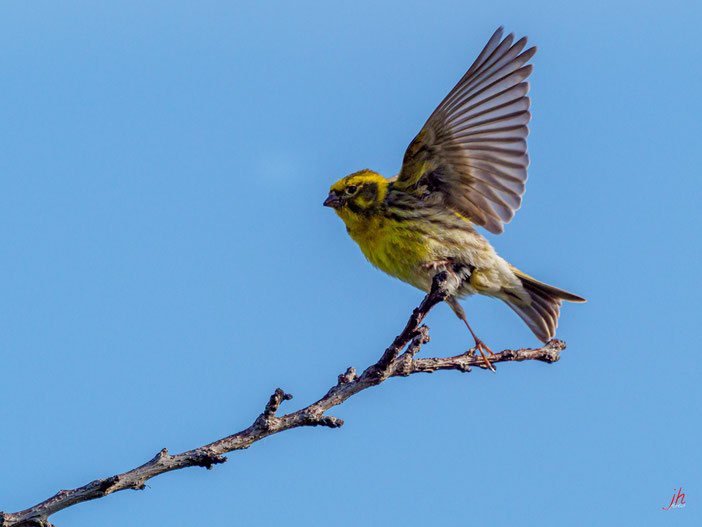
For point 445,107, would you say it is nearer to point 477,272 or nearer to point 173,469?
point 477,272

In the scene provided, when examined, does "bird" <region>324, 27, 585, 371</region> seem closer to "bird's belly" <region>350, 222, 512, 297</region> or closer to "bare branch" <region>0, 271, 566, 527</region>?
"bird's belly" <region>350, 222, 512, 297</region>

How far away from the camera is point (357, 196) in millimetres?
6707

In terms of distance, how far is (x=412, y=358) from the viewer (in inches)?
175

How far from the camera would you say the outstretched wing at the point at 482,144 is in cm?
613

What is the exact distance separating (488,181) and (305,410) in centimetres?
326

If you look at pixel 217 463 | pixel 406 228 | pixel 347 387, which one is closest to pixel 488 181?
pixel 406 228

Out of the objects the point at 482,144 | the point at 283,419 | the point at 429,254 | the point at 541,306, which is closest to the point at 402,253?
the point at 429,254

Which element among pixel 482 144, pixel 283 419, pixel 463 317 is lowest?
pixel 283 419

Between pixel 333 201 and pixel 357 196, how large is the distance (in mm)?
250

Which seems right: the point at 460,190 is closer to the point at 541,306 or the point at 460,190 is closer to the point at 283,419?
the point at 541,306

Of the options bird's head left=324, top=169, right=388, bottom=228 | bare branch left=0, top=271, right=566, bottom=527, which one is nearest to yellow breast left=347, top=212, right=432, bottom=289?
bird's head left=324, top=169, right=388, bottom=228

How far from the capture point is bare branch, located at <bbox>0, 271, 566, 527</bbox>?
3381mm

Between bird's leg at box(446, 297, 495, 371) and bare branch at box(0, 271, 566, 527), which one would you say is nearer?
bare branch at box(0, 271, 566, 527)

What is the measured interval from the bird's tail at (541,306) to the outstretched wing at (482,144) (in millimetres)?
766
